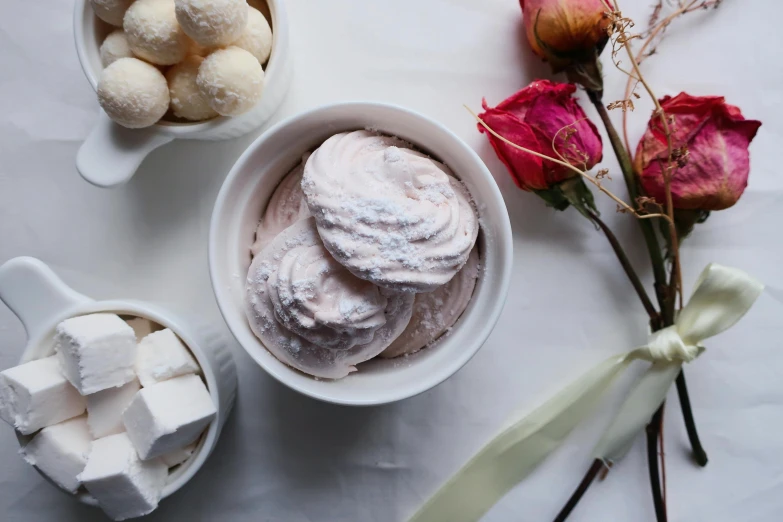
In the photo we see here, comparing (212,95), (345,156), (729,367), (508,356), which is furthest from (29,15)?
(729,367)

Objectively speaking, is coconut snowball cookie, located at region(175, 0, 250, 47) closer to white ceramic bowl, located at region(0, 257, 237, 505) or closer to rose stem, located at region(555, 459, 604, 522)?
white ceramic bowl, located at region(0, 257, 237, 505)

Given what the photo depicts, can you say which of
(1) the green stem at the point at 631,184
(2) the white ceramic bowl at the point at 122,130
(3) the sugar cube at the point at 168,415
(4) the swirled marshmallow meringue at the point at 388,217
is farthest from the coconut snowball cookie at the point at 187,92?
(1) the green stem at the point at 631,184

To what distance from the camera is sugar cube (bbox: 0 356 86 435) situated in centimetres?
63

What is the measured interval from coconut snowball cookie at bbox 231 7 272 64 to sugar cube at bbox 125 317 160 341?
1.04ft

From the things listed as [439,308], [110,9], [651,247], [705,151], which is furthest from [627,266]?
[110,9]

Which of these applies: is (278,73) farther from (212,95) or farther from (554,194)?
(554,194)

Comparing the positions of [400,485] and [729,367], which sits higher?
[729,367]

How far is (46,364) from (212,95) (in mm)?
334

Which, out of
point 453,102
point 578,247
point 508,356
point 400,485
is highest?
point 453,102

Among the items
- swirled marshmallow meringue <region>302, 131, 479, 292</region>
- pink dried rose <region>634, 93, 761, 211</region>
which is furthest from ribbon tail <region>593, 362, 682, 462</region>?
swirled marshmallow meringue <region>302, 131, 479, 292</region>

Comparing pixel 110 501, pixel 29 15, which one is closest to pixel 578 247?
pixel 110 501

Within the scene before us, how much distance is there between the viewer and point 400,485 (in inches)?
30.8

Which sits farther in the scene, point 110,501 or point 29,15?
point 29,15

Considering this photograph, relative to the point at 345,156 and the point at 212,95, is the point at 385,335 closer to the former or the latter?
the point at 345,156
